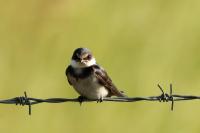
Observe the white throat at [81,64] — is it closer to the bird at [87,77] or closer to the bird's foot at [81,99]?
the bird at [87,77]

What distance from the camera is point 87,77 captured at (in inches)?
392

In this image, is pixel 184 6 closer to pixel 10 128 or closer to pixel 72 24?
pixel 72 24

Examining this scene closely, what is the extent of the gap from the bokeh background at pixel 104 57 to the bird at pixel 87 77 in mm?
1248

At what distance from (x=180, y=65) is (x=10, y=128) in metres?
2.59

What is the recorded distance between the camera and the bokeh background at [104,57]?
37.8ft

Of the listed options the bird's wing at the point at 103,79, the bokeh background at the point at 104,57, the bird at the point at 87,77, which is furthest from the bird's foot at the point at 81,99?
the bokeh background at the point at 104,57

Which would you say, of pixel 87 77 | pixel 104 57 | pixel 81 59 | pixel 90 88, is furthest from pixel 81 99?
pixel 104 57

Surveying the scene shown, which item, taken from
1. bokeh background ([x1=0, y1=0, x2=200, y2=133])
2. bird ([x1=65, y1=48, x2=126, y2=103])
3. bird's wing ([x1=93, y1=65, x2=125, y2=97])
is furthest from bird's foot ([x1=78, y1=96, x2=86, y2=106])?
bokeh background ([x1=0, y1=0, x2=200, y2=133])

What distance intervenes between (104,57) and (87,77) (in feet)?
8.86

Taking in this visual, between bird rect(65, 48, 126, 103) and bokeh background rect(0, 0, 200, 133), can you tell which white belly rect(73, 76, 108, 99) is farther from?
bokeh background rect(0, 0, 200, 133)

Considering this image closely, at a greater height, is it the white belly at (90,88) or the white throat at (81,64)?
the white throat at (81,64)

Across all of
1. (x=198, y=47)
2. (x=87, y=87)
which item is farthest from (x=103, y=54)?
(x=87, y=87)

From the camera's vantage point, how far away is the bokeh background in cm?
1151

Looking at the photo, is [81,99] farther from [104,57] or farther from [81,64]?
[104,57]
